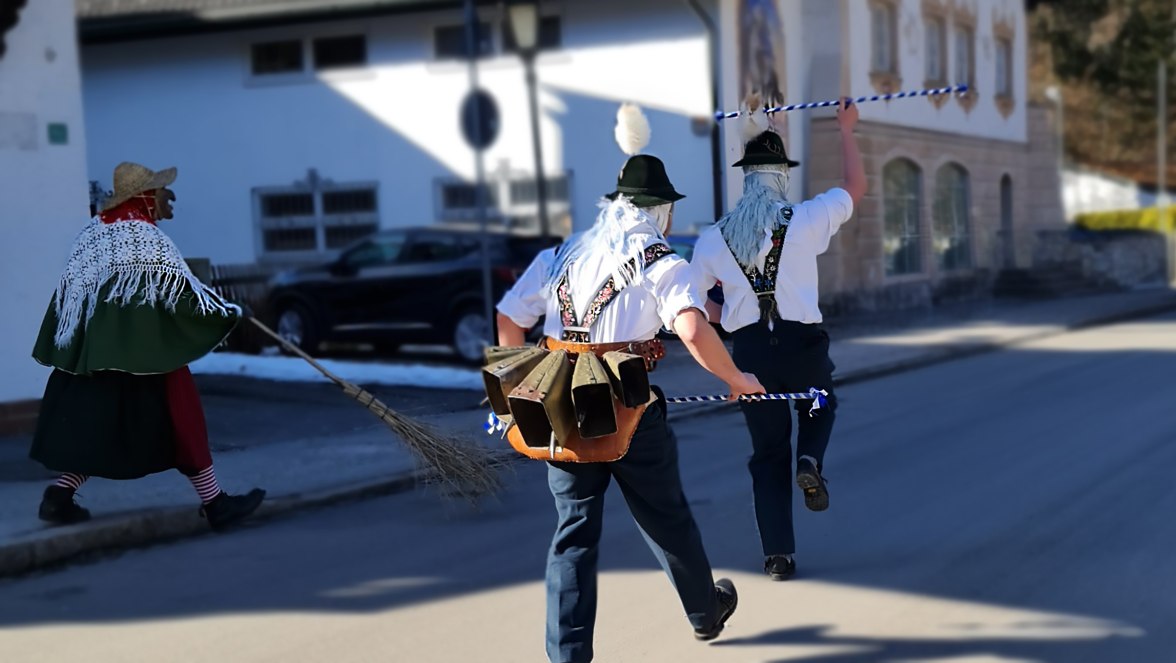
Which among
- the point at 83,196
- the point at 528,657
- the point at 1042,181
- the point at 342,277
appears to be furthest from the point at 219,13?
the point at 1042,181

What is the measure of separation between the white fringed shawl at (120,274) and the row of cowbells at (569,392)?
2.79 metres

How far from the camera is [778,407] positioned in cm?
584

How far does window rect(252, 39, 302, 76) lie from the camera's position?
21.0m

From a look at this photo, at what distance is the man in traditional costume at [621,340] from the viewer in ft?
14.6

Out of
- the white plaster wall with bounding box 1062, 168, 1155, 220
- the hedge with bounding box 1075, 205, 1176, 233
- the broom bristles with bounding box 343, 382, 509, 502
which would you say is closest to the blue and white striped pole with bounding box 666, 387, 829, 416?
the broom bristles with bounding box 343, 382, 509, 502

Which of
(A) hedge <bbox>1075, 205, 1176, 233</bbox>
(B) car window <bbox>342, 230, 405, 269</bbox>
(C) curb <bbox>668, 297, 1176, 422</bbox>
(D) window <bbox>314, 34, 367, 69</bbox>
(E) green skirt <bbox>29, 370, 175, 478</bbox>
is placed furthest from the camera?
(A) hedge <bbox>1075, 205, 1176, 233</bbox>

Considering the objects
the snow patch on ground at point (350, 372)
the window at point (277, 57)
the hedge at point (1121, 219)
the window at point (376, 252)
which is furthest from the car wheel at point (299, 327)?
the hedge at point (1121, 219)

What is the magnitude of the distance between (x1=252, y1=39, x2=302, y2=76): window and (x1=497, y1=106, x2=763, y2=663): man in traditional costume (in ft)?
56.7

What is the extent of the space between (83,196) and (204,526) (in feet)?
13.4

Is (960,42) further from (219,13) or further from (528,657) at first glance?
(528,657)

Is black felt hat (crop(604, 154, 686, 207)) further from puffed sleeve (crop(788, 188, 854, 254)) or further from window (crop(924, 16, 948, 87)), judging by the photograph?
window (crop(924, 16, 948, 87))

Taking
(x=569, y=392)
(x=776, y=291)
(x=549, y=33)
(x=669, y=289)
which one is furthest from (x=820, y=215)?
(x=549, y=33)

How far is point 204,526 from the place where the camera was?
7445mm

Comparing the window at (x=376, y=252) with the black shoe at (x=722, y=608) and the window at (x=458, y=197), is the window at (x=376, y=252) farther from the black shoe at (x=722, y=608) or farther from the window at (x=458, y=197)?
the black shoe at (x=722, y=608)
